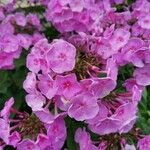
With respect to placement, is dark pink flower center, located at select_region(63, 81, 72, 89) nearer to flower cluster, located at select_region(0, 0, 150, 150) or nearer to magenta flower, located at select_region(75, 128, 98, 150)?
flower cluster, located at select_region(0, 0, 150, 150)

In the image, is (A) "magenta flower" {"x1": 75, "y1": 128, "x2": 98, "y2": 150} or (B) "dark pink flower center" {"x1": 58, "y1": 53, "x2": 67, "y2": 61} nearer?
(B) "dark pink flower center" {"x1": 58, "y1": 53, "x2": 67, "y2": 61}

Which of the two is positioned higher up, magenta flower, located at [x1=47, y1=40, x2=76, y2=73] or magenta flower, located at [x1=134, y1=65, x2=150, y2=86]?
magenta flower, located at [x1=47, y1=40, x2=76, y2=73]

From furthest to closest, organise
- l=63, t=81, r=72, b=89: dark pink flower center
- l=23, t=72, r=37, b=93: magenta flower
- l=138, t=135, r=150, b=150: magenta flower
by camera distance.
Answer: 1. l=138, t=135, r=150, b=150: magenta flower
2. l=23, t=72, r=37, b=93: magenta flower
3. l=63, t=81, r=72, b=89: dark pink flower center

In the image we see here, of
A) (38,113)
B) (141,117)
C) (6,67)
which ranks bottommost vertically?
(141,117)

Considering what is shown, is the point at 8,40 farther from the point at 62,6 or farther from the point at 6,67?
the point at 62,6

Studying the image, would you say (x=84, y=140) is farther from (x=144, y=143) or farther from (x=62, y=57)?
(x=62, y=57)

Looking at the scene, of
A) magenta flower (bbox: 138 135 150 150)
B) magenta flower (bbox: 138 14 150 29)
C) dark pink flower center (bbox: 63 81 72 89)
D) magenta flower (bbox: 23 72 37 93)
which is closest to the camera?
dark pink flower center (bbox: 63 81 72 89)

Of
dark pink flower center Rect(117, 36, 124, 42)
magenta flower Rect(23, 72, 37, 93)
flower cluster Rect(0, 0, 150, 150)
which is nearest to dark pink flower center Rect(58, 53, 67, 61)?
flower cluster Rect(0, 0, 150, 150)

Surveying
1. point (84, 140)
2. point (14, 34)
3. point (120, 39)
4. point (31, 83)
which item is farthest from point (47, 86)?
point (14, 34)

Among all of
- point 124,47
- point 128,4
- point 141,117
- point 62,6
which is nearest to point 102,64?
point 124,47
